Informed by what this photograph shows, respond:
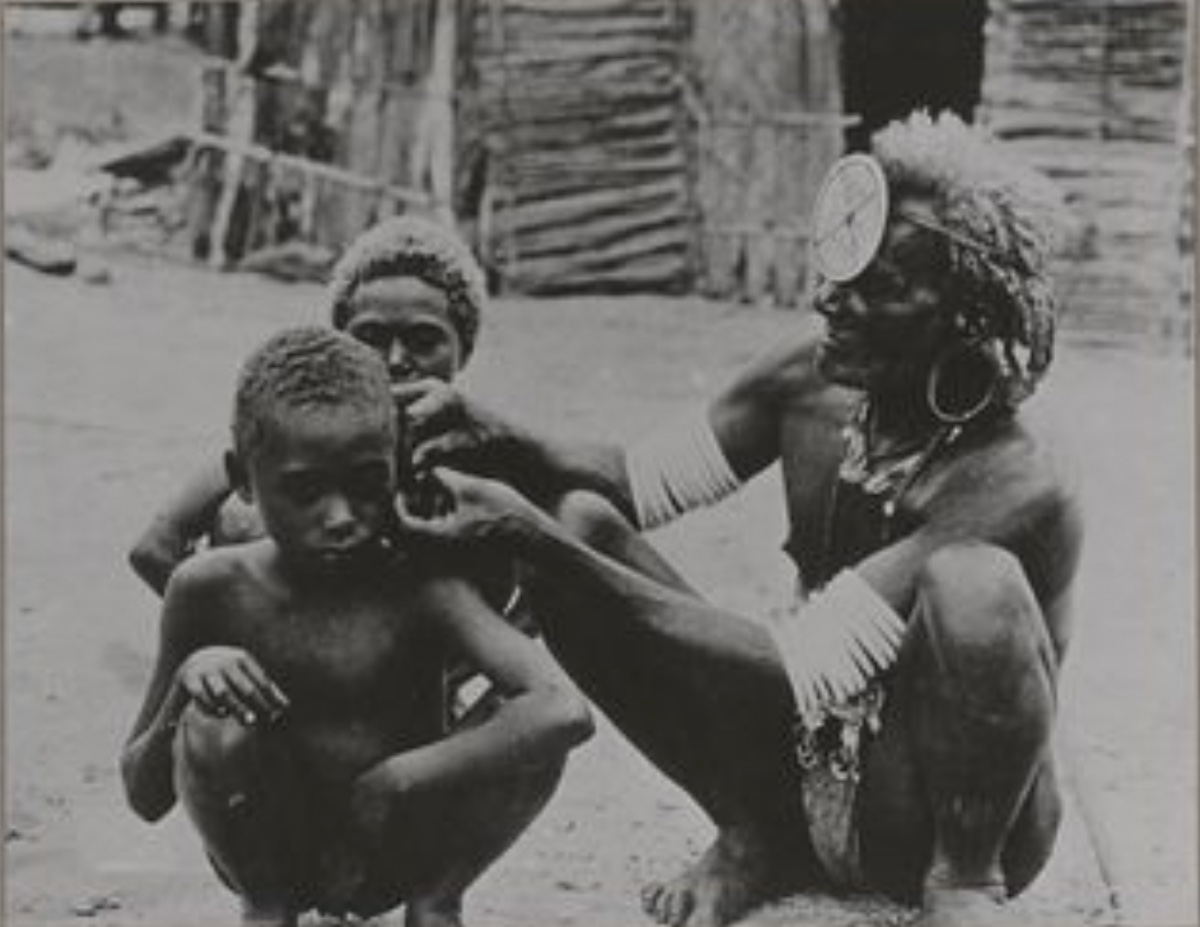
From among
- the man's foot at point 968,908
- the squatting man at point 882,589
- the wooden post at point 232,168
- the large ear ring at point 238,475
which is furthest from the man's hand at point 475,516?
the wooden post at point 232,168

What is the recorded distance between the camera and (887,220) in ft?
7.30

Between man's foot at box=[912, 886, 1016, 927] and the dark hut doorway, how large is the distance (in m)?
3.28

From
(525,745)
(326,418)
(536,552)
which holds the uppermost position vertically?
(326,418)

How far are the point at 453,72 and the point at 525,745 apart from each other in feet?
10.9

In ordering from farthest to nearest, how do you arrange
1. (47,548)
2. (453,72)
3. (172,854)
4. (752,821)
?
(453,72)
(47,548)
(172,854)
(752,821)

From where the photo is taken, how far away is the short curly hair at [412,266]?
7.92 feet

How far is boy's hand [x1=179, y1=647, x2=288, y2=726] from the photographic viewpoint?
1.99 meters

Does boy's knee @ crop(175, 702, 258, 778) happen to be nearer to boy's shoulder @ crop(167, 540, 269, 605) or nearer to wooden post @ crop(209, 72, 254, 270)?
boy's shoulder @ crop(167, 540, 269, 605)

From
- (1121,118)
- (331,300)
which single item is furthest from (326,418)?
(1121,118)

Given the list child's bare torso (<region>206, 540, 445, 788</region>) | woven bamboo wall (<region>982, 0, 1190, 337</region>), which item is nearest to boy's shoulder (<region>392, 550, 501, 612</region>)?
child's bare torso (<region>206, 540, 445, 788</region>)

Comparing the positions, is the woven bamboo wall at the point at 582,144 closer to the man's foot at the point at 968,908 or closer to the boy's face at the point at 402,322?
the boy's face at the point at 402,322

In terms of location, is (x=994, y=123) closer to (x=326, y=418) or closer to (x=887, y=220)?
(x=887, y=220)

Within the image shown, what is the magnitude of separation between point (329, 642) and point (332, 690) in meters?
0.04

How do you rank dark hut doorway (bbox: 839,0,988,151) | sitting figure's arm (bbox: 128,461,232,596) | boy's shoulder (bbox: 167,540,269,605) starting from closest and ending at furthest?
1. boy's shoulder (bbox: 167,540,269,605)
2. sitting figure's arm (bbox: 128,461,232,596)
3. dark hut doorway (bbox: 839,0,988,151)
